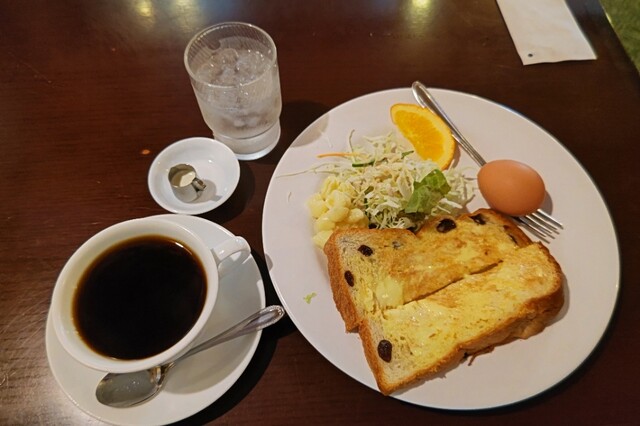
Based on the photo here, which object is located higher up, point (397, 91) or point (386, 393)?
point (397, 91)

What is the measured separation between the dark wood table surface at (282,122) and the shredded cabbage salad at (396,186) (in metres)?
0.30

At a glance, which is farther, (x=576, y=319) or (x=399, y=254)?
(x=399, y=254)

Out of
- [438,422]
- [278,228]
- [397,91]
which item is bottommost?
[438,422]

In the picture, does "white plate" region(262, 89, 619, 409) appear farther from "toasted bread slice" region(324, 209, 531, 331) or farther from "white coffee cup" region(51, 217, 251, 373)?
"white coffee cup" region(51, 217, 251, 373)

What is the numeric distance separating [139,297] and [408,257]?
0.75m

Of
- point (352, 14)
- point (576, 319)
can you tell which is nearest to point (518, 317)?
point (576, 319)

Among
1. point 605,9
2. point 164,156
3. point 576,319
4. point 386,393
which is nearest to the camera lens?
point 386,393

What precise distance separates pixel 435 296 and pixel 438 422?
33 centimetres

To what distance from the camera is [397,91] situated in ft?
5.75

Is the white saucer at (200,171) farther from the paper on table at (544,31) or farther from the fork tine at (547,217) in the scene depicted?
the paper on table at (544,31)

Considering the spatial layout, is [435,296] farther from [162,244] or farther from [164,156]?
[164,156]

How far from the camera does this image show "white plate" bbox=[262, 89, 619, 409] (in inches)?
47.8

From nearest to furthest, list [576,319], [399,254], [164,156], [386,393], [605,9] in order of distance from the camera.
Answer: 1. [386,393]
2. [576,319]
3. [399,254]
4. [164,156]
5. [605,9]

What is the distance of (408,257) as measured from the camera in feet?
4.64
